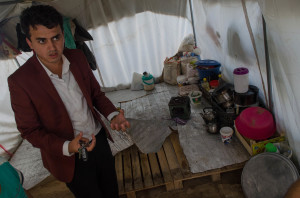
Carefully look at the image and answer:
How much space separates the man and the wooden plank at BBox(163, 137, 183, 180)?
Answer: 2.90ft

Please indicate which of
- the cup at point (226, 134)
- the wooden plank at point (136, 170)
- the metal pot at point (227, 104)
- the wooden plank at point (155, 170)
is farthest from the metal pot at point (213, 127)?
the wooden plank at point (136, 170)

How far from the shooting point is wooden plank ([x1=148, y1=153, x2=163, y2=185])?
2.52 m

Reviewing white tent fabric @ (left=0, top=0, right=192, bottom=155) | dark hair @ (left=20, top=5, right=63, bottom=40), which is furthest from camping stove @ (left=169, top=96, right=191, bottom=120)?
dark hair @ (left=20, top=5, right=63, bottom=40)

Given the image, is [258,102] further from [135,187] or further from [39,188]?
[39,188]

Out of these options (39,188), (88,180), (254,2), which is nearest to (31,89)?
(88,180)

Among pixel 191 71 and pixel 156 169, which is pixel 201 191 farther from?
pixel 191 71

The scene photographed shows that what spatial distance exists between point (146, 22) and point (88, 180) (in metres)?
3.55

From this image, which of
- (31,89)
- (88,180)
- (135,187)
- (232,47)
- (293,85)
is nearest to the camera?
(31,89)

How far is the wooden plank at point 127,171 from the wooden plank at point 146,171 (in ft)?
0.53

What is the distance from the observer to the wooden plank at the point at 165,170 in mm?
2496

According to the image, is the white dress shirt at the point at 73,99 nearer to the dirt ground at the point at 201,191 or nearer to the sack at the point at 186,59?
the dirt ground at the point at 201,191

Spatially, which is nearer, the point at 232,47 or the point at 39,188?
the point at 39,188

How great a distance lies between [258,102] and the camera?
2715 millimetres

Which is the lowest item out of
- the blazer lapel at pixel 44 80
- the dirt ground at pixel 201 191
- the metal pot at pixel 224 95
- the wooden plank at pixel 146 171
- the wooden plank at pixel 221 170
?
the dirt ground at pixel 201 191
